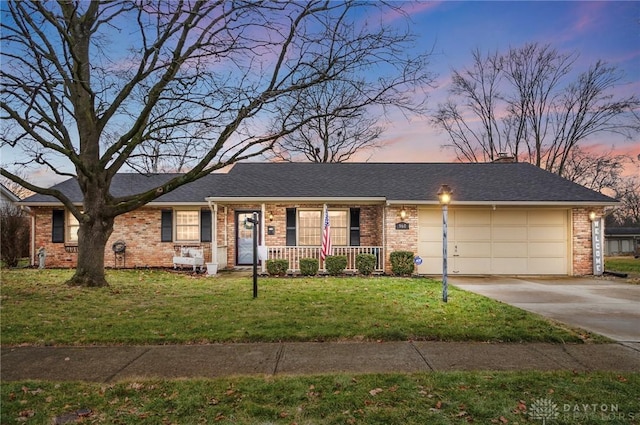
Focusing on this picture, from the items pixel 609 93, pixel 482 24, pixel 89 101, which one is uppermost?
pixel 609 93

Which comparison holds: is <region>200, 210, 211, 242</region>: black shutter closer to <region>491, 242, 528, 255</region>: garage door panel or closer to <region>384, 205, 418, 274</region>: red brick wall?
<region>384, 205, 418, 274</region>: red brick wall

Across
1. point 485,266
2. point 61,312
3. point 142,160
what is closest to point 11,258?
point 142,160

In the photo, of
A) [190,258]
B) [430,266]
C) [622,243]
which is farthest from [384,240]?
[622,243]

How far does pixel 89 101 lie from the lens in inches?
397

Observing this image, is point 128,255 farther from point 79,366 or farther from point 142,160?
point 79,366

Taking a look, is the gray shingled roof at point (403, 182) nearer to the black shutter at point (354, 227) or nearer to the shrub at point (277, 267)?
the black shutter at point (354, 227)

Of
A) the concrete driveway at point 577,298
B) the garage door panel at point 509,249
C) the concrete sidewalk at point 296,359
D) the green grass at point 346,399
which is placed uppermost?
the garage door panel at point 509,249

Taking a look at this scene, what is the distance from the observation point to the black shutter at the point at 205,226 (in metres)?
15.1

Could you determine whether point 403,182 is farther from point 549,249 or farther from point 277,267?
point 277,267

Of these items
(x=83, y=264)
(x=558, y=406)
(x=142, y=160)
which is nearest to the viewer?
(x=558, y=406)

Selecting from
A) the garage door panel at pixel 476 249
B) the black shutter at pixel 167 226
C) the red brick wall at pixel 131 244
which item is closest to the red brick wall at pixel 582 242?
the garage door panel at pixel 476 249

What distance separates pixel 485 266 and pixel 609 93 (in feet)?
66.2

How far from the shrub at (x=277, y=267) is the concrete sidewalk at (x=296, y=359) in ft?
25.2

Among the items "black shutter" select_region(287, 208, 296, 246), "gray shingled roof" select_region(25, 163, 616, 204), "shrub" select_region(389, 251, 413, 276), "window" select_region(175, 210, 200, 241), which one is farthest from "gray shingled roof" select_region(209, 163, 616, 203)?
"shrub" select_region(389, 251, 413, 276)
